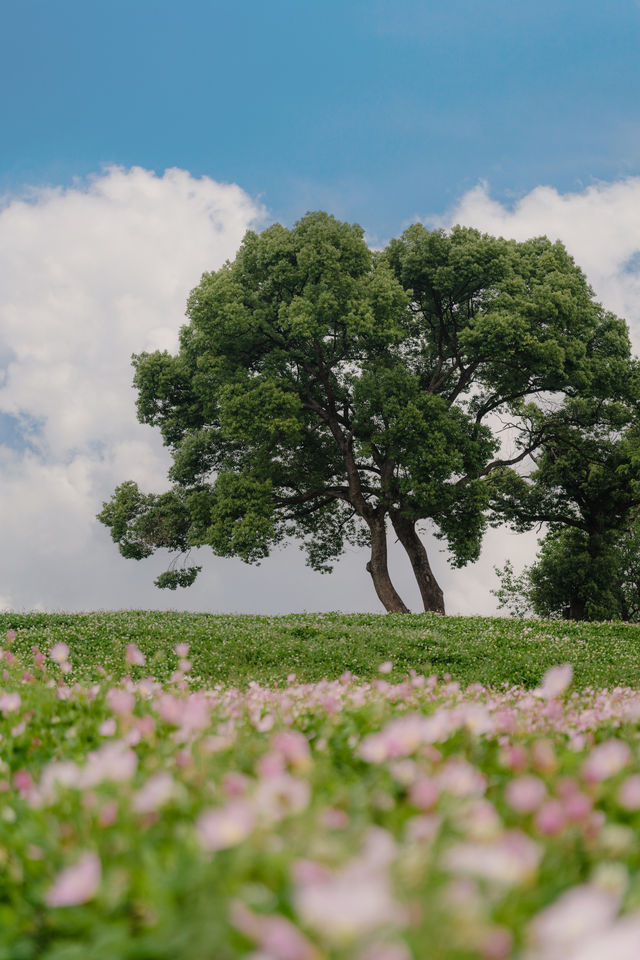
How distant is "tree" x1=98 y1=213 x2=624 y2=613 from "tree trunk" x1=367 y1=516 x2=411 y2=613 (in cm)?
8

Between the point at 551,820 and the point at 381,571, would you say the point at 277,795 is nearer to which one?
the point at 551,820

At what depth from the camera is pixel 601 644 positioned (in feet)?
62.4

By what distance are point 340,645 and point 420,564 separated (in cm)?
1064

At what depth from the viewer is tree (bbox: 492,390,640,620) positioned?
2834 centimetres

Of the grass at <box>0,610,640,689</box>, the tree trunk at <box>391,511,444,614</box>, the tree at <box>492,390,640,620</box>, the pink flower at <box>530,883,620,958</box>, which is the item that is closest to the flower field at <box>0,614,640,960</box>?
the pink flower at <box>530,883,620,958</box>

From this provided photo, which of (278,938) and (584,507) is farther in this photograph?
(584,507)

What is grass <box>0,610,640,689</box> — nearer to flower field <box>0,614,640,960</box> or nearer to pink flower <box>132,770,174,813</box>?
flower field <box>0,614,640,960</box>

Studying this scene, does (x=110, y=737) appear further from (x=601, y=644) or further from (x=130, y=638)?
(x=601, y=644)

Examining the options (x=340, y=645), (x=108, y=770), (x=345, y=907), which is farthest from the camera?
(x=340, y=645)

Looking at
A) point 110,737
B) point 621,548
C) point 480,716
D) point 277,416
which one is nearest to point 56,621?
point 277,416

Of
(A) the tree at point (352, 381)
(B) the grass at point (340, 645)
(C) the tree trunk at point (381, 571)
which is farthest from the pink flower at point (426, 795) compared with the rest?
(C) the tree trunk at point (381, 571)

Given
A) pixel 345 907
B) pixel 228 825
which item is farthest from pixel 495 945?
pixel 228 825

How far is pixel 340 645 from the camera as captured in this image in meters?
16.4

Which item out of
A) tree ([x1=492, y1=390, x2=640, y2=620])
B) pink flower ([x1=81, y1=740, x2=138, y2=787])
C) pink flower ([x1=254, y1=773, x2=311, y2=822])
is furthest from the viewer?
tree ([x1=492, y1=390, x2=640, y2=620])
